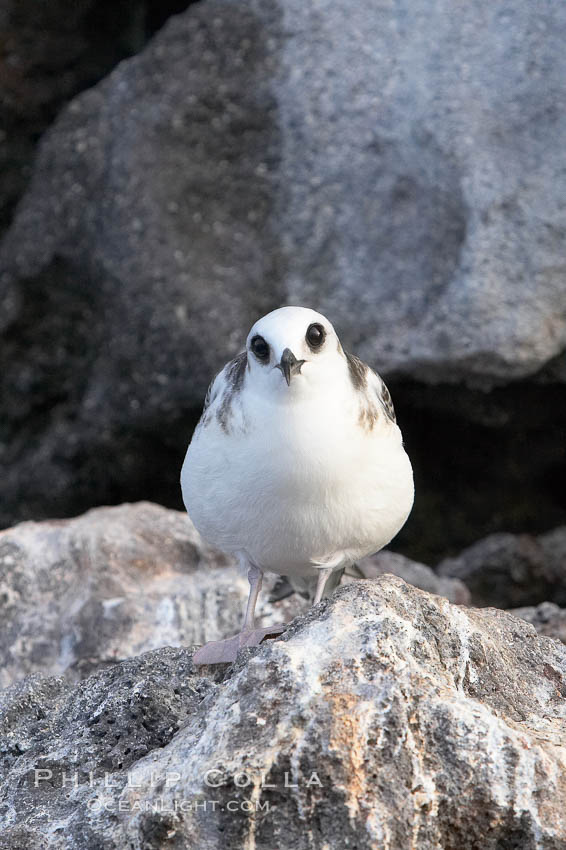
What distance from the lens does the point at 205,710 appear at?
2713 millimetres

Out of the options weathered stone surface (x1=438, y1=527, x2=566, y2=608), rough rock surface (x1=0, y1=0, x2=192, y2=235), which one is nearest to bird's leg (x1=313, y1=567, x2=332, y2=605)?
weathered stone surface (x1=438, y1=527, x2=566, y2=608)

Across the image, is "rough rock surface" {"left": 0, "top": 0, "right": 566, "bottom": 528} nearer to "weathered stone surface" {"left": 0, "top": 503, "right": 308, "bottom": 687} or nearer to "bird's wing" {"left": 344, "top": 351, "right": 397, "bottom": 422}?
"weathered stone surface" {"left": 0, "top": 503, "right": 308, "bottom": 687}

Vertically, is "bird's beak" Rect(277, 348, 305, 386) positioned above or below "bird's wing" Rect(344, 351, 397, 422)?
above

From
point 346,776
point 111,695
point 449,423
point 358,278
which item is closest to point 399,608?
point 346,776

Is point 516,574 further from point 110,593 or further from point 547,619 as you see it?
point 110,593

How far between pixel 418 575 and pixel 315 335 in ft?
8.69

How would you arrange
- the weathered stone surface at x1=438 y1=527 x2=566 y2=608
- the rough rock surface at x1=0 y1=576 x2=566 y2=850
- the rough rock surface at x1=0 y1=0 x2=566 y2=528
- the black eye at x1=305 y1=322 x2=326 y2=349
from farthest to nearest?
the weathered stone surface at x1=438 y1=527 x2=566 y2=608
the rough rock surface at x1=0 y1=0 x2=566 y2=528
the black eye at x1=305 y1=322 x2=326 y2=349
the rough rock surface at x1=0 y1=576 x2=566 y2=850

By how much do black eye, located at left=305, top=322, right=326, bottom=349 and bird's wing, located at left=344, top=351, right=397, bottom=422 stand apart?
0.27 meters

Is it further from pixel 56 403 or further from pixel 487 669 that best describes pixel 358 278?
pixel 487 669

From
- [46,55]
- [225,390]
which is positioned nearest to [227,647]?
[225,390]

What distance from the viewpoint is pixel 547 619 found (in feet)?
17.0

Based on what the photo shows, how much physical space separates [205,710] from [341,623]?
0.42 metres

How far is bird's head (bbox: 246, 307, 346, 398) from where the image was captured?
3545 millimetres

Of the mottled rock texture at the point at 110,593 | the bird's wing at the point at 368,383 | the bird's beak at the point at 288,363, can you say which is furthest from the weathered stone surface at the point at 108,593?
the bird's beak at the point at 288,363
